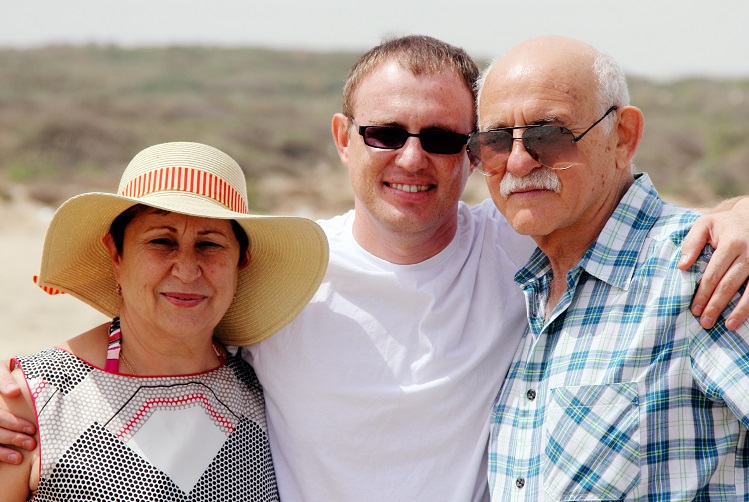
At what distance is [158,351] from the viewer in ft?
10.8

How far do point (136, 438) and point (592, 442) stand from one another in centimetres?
153

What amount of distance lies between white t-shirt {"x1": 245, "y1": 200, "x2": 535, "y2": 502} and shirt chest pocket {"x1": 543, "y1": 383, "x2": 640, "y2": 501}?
16.9 inches

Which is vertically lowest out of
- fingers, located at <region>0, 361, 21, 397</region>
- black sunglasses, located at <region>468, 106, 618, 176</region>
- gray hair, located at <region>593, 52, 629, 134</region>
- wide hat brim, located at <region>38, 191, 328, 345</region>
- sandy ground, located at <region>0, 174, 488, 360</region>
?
sandy ground, located at <region>0, 174, 488, 360</region>

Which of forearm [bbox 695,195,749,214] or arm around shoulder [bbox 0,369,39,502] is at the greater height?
forearm [bbox 695,195,749,214]

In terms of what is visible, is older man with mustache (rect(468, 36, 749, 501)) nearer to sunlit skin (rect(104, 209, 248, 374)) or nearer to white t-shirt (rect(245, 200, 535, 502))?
white t-shirt (rect(245, 200, 535, 502))

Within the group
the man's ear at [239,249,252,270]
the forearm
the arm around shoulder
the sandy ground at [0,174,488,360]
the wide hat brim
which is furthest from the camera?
the sandy ground at [0,174,488,360]

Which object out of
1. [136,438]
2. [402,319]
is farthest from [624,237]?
[136,438]

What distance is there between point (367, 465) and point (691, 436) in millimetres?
1220

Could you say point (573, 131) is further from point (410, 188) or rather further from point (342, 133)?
point (342, 133)

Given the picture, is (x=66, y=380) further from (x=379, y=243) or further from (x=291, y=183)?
(x=291, y=183)

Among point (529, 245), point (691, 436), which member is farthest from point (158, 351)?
point (691, 436)

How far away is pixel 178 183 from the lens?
325 centimetres

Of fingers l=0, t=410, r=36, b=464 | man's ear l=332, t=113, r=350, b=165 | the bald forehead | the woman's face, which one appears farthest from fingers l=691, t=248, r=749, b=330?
fingers l=0, t=410, r=36, b=464

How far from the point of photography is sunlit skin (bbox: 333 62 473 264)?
146 inches
